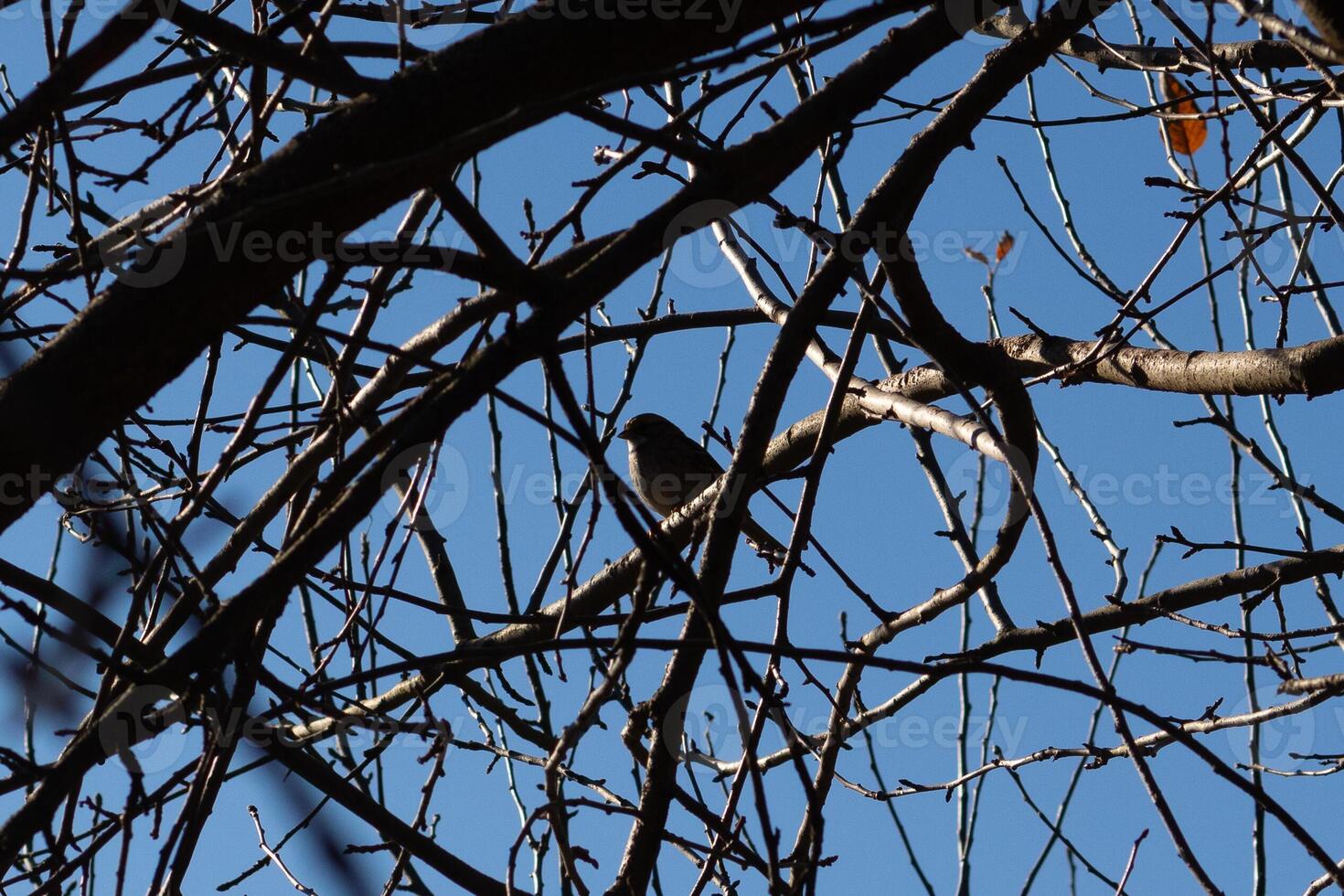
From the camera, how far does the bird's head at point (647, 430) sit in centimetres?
795

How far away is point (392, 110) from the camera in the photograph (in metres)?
1.93

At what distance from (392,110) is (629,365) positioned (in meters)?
2.16

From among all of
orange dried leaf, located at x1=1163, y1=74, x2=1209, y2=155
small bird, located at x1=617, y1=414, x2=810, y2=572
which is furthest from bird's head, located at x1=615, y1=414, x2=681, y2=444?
orange dried leaf, located at x1=1163, y1=74, x2=1209, y2=155

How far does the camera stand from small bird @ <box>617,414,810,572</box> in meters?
7.66

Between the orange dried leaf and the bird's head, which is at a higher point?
the bird's head

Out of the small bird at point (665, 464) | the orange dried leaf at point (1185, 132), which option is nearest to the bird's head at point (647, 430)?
the small bird at point (665, 464)

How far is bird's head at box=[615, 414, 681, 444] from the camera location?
26.1ft

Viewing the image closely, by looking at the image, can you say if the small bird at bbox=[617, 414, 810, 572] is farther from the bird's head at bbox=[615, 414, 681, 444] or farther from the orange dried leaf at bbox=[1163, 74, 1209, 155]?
the orange dried leaf at bbox=[1163, 74, 1209, 155]

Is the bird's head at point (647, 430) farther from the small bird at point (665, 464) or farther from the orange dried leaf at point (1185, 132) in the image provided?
the orange dried leaf at point (1185, 132)

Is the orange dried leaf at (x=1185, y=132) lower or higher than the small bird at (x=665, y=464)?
lower

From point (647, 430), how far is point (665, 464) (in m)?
0.32

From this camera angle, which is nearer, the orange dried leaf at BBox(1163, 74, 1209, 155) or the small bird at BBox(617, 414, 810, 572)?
the orange dried leaf at BBox(1163, 74, 1209, 155)

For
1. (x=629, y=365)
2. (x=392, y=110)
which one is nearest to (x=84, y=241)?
(x=392, y=110)

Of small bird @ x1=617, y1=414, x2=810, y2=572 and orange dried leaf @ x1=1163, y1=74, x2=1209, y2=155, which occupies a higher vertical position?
small bird @ x1=617, y1=414, x2=810, y2=572
